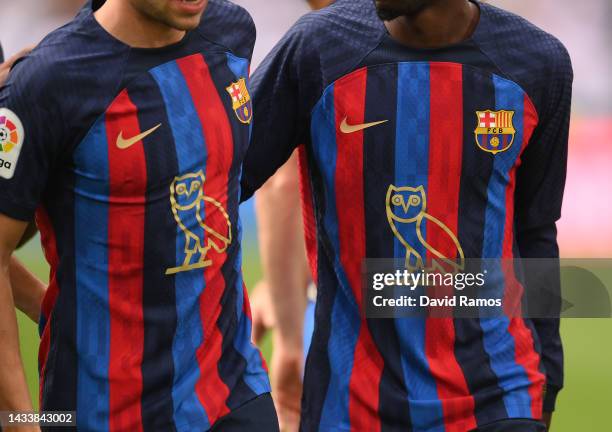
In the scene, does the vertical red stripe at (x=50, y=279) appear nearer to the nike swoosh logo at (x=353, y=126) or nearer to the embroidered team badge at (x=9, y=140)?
the embroidered team badge at (x=9, y=140)

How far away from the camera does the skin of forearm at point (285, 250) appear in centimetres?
541

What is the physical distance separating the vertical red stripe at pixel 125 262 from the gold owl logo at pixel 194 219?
0.27 ft

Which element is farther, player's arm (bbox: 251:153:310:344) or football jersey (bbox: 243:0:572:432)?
player's arm (bbox: 251:153:310:344)

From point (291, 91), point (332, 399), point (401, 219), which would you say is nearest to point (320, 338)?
point (332, 399)

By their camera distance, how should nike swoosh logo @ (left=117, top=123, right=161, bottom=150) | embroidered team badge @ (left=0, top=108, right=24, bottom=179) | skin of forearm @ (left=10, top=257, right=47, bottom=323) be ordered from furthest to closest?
1. skin of forearm @ (left=10, top=257, right=47, bottom=323)
2. nike swoosh logo @ (left=117, top=123, right=161, bottom=150)
3. embroidered team badge @ (left=0, top=108, right=24, bottom=179)

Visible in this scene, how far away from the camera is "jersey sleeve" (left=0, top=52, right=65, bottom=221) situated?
3002 millimetres

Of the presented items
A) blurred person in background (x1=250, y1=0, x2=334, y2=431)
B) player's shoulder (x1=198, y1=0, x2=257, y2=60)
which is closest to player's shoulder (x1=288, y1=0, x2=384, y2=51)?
player's shoulder (x1=198, y1=0, x2=257, y2=60)

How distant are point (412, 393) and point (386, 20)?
91 centimetres

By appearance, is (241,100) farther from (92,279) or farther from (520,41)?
(520,41)

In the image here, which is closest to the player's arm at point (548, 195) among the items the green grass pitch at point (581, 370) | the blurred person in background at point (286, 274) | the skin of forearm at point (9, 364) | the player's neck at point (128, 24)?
the player's neck at point (128, 24)

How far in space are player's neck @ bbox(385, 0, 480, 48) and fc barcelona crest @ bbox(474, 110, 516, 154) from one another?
20 centimetres

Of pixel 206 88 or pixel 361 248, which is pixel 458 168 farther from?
pixel 206 88

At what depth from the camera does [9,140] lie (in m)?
3.02

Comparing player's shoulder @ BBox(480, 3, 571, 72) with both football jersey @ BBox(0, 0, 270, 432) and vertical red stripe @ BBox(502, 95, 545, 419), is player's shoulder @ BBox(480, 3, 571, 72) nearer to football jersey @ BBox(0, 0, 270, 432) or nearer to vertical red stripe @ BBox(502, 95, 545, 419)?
vertical red stripe @ BBox(502, 95, 545, 419)
